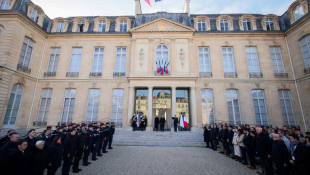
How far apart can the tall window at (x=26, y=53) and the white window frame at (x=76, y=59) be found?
132 inches

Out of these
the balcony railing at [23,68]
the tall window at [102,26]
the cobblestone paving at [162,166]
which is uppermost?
the tall window at [102,26]

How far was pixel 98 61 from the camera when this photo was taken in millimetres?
14727

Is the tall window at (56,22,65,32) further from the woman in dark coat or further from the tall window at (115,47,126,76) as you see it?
the woman in dark coat

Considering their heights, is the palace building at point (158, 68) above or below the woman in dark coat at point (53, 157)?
above

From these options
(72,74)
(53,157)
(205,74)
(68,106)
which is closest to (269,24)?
(205,74)

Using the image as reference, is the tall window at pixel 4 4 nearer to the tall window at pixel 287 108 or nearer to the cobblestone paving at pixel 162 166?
the cobblestone paving at pixel 162 166

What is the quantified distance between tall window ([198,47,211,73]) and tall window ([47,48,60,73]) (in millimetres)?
14809

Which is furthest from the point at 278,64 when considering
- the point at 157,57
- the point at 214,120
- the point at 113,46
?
the point at 113,46

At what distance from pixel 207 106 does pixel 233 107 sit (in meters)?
2.36

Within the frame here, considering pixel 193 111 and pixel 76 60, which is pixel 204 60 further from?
pixel 76 60

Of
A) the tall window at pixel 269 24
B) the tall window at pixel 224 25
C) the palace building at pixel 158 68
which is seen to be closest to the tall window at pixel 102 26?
the palace building at pixel 158 68

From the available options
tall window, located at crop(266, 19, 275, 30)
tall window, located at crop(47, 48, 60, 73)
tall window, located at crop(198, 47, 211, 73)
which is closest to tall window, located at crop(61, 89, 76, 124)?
tall window, located at crop(47, 48, 60, 73)

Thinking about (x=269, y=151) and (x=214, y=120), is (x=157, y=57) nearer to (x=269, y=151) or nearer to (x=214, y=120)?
(x=214, y=120)

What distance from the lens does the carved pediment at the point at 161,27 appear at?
14284mm
